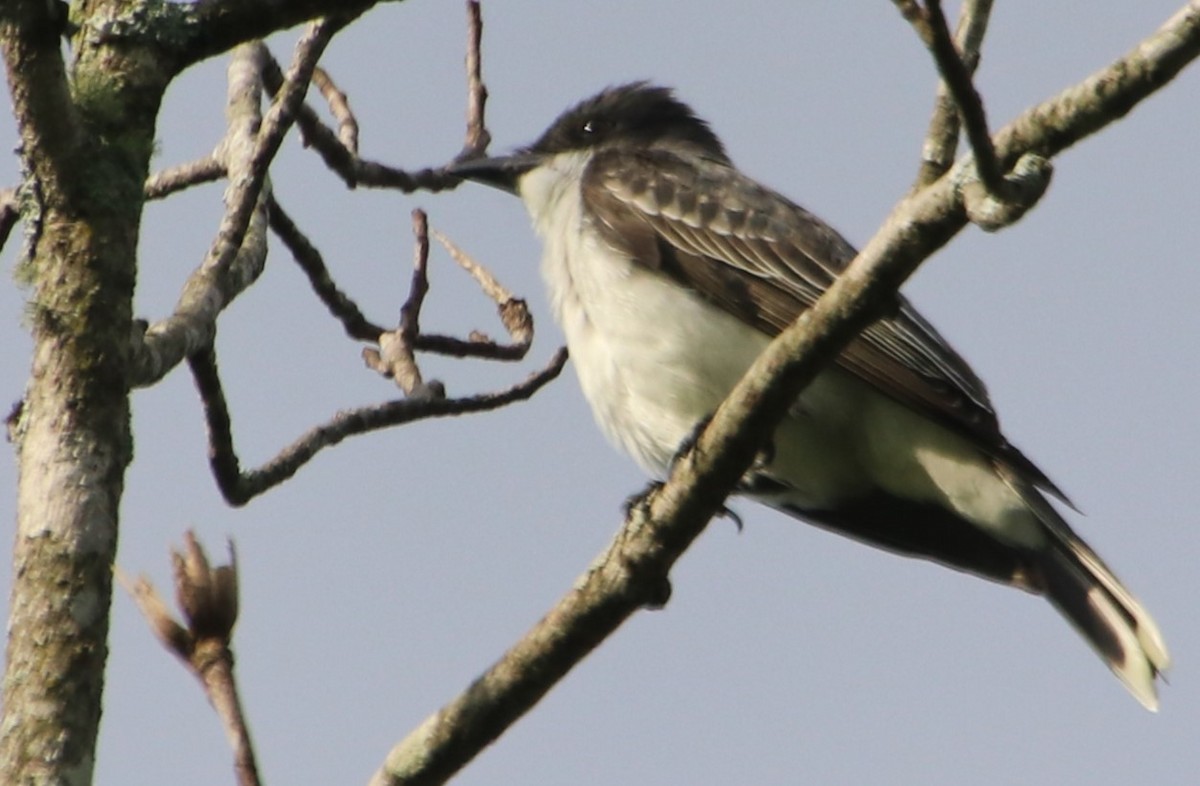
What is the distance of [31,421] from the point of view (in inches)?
132

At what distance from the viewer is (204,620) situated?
3184 millimetres

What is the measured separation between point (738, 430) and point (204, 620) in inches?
→ 53.7

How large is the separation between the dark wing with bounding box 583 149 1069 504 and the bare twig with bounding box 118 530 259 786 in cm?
309

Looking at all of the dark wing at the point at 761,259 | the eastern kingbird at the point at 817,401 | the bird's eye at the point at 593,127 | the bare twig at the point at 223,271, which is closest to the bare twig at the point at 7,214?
the bare twig at the point at 223,271

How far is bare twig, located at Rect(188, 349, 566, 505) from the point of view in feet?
14.0

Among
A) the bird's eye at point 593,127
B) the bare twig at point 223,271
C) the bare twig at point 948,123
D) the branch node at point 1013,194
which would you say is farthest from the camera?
the bird's eye at point 593,127

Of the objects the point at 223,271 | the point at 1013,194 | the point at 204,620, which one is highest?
the point at 223,271

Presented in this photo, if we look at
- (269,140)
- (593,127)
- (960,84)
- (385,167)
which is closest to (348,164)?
(385,167)

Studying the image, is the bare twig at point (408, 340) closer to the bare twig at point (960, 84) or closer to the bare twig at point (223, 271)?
the bare twig at point (223, 271)

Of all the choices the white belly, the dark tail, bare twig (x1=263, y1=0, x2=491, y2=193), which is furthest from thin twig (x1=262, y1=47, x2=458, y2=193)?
the dark tail

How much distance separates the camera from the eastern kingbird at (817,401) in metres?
6.15

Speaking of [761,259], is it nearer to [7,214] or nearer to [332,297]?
[332,297]

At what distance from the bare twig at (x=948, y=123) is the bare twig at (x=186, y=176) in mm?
2554

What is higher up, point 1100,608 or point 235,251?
point 235,251
